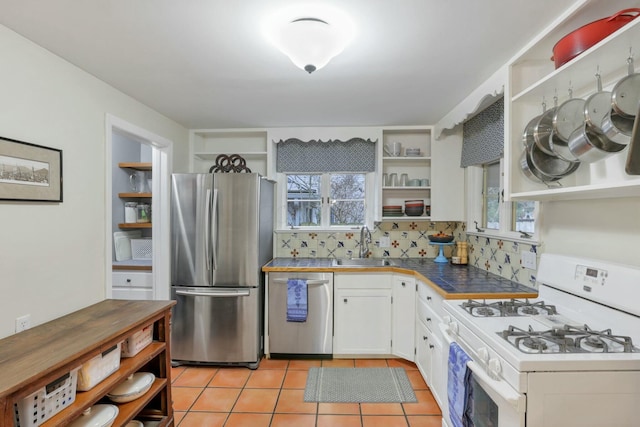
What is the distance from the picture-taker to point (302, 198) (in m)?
3.62

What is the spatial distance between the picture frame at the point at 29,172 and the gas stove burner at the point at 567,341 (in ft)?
7.64

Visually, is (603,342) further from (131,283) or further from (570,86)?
(131,283)

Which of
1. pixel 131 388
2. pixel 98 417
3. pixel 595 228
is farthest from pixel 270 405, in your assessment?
pixel 595 228

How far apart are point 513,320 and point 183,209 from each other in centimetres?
258

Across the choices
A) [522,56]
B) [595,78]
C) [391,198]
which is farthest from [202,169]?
[595,78]

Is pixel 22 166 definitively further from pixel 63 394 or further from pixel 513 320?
pixel 513 320

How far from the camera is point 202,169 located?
3.68 meters

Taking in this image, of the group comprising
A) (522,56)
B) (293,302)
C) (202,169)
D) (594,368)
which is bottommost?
(293,302)

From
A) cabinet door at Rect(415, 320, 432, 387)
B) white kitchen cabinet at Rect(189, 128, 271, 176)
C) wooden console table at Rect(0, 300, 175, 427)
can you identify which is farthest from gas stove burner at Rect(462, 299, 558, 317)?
white kitchen cabinet at Rect(189, 128, 271, 176)

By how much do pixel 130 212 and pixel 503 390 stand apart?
3752 millimetres

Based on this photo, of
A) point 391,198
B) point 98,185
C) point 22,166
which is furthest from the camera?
point 391,198

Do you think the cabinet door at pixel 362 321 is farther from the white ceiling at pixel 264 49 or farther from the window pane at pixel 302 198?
the white ceiling at pixel 264 49

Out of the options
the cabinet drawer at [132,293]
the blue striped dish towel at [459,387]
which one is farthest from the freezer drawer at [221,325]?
the blue striped dish towel at [459,387]

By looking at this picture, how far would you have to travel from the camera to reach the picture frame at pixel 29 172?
1.53 meters
